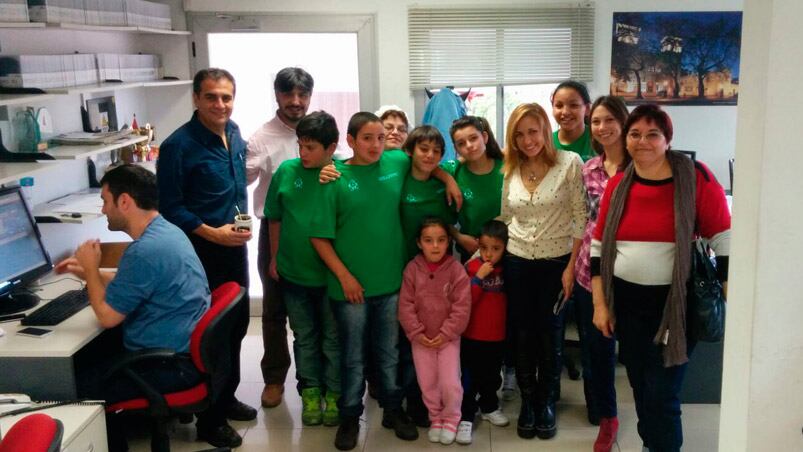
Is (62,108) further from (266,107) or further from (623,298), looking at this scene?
(623,298)

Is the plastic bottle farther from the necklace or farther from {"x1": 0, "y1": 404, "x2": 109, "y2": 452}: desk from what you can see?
the necklace

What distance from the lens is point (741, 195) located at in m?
1.94

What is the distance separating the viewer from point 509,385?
3.74 metres

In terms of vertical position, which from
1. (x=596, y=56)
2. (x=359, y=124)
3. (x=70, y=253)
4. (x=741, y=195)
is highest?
(x=596, y=56)

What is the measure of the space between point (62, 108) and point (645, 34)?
3.51 metres

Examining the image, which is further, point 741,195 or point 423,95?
point 423,95

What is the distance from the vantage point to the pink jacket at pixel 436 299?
3.11 metres

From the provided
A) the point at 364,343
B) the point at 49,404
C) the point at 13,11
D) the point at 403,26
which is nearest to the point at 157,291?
the point at 49,404

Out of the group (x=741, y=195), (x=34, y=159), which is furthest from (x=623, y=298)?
(x=34, y=159)

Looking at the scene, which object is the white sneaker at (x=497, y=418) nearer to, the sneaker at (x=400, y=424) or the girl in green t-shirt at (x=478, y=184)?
the sneaker at (x=400, y=424)

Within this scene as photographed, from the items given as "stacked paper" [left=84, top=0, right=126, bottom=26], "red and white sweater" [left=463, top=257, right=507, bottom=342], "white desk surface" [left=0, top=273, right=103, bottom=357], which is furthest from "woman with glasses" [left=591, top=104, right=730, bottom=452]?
"stacked paper" [left=84, top=0, right=126, bottom=26]

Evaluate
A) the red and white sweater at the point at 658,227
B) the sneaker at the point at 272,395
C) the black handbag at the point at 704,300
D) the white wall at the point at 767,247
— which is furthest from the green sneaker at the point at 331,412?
the white wall at the point at 767,247

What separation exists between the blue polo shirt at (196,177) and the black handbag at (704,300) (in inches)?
77.7

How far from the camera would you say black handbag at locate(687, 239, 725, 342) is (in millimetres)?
2381
